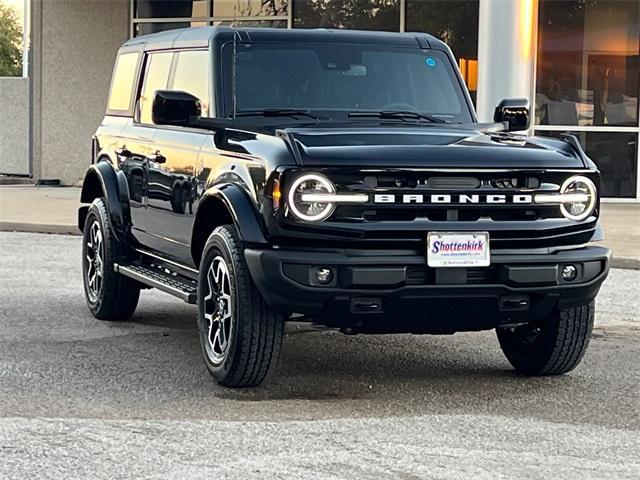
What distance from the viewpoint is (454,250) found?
634 cm

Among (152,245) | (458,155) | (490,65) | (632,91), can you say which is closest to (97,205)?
(152,245)

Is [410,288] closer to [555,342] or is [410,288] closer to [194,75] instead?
[555,342]

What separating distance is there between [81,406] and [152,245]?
2.10 m

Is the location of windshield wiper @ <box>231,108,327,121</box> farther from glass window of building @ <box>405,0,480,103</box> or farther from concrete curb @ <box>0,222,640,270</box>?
glass window of building @ <box>405,0,480,103</box>

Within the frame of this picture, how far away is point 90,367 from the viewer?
749cm

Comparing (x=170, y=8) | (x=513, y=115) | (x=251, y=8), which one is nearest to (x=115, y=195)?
(x=513, y=115)

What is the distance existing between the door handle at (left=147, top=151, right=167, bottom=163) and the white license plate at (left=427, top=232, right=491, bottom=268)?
2285mm

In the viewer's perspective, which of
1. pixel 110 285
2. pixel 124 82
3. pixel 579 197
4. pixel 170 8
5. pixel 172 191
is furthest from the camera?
pixel 170 8

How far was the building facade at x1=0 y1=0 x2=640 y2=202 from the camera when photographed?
16.4 metres

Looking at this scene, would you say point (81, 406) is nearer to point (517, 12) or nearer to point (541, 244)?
point (541, 244)

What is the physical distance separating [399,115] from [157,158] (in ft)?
5.01

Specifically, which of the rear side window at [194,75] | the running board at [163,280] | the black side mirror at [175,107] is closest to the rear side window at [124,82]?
the rear side window at [194,75]

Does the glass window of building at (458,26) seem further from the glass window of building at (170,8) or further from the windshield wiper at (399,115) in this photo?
the windshield wiper at (399,115)

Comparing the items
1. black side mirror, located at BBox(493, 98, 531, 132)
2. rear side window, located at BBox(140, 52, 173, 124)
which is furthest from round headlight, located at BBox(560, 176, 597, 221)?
rear side window, located at BBox(140, 52, 173, 124)
